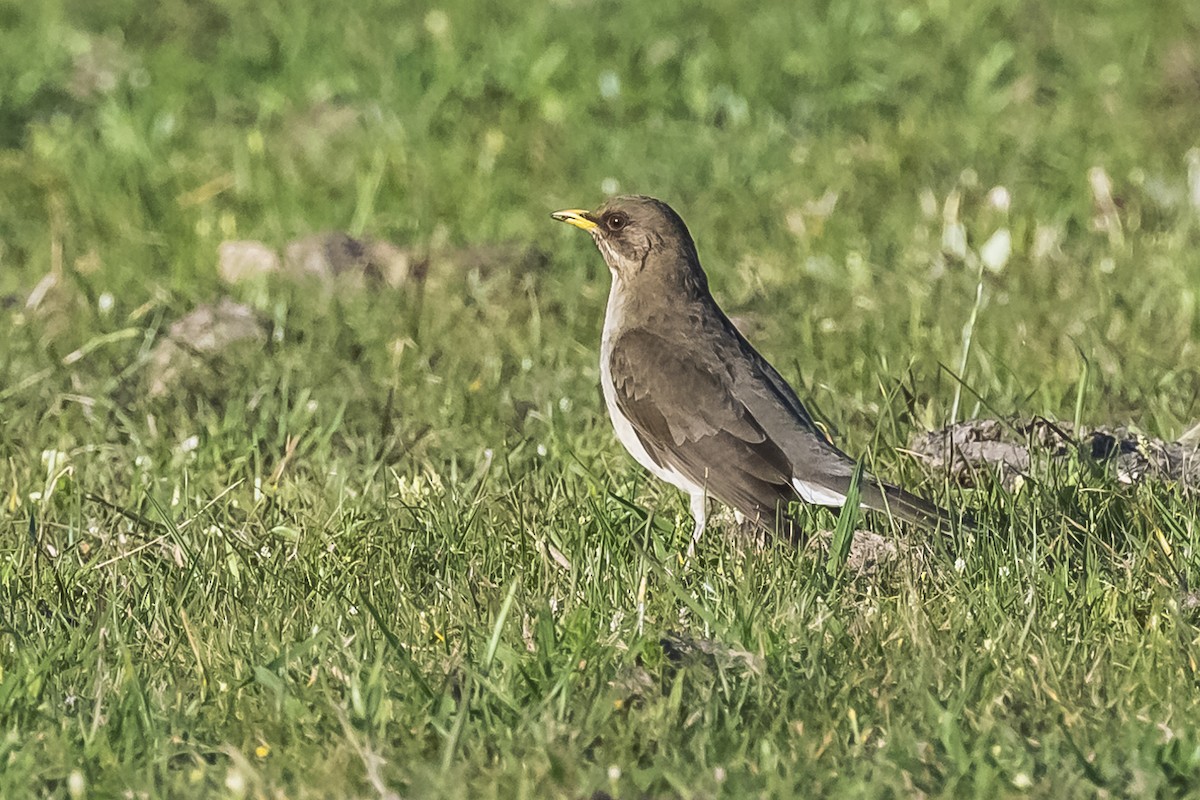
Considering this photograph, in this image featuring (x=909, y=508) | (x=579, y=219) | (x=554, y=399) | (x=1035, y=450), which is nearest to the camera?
(x=909, y=508)

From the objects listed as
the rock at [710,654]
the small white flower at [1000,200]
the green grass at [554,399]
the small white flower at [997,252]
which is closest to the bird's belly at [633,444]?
the green grass at [554,399]

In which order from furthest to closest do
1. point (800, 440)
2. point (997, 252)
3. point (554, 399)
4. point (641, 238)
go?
point (997, 252)
point (554, 399)
point (641, 238)
point (800, 440)

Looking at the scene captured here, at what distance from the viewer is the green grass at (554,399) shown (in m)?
4.70

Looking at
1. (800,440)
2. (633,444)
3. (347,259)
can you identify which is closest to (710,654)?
(800,440)

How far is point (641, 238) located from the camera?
7.31 meters

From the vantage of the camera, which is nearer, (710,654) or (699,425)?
(710,654)

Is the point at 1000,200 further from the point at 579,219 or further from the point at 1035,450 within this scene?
the point at 1035,450

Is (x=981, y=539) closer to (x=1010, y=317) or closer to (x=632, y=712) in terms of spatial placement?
(x=632, y=712)

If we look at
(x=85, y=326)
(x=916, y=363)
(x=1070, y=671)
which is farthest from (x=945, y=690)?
(x=85, y=326)

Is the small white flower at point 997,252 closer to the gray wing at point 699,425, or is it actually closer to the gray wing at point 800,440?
the gray wing at point 800,440

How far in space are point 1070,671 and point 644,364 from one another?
2234mm

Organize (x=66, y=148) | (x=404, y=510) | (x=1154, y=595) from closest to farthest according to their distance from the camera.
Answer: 1. (x=1154, y=595)
2. (x=404, y=510)
3. (x=66, y=148)

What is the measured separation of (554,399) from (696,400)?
1.38 m

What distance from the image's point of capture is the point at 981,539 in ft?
18.9
